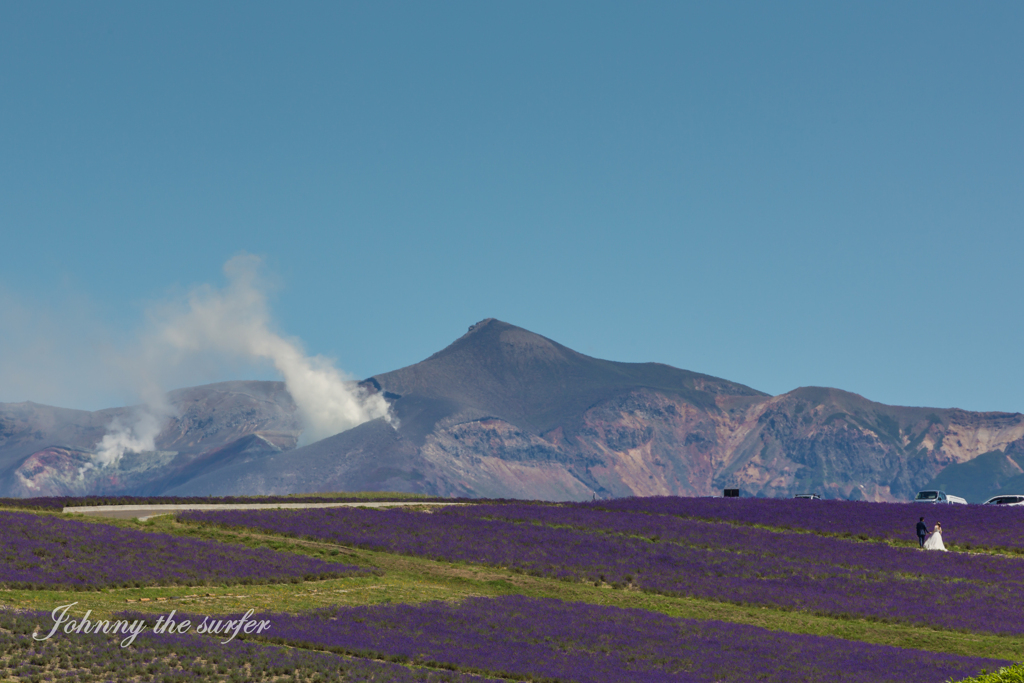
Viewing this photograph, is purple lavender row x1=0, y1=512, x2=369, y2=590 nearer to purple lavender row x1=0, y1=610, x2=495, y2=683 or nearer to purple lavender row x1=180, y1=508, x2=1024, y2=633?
purple lavender row x1=0, y1=610, x2=495, y2=683

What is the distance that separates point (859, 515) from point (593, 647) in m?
40.4

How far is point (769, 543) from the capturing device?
5662 cm

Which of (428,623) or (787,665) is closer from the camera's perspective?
(787,665)

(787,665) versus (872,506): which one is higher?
(872,506)

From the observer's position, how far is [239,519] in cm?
5328

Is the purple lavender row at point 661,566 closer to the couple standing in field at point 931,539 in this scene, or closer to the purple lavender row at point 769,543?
the purple lavender row at point 769,543

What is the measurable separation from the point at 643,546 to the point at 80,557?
98.5ft

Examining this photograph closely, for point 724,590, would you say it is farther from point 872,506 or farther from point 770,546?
point 872,506

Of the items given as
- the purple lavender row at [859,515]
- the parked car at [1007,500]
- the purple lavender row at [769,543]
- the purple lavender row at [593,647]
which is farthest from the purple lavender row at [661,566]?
the parked car at [1007,500]

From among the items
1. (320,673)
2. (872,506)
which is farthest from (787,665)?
(872,506)

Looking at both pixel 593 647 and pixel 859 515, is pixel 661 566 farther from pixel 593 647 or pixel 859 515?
pixel 859 515

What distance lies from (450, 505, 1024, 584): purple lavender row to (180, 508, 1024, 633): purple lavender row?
1.47m

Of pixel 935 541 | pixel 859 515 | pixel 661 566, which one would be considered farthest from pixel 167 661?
pixel 859 515

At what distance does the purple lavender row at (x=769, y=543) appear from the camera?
164 feet
